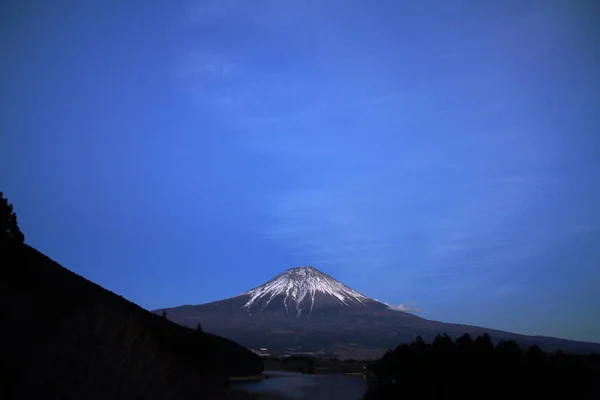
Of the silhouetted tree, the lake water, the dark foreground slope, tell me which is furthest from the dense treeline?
the silhouetted tree

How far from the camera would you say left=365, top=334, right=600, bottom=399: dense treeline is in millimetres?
33750

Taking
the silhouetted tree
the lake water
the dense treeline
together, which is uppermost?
the silhouetted tree

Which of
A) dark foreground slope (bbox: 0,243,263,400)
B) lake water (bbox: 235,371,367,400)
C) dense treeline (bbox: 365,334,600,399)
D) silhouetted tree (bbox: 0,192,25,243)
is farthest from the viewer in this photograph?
lake water (bbox: 235,371,367,400)

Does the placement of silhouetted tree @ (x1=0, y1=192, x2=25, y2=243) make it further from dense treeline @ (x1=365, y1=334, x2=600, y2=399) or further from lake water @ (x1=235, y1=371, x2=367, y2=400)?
dense treeline @ (x1=365, y1=334, x2=600, y2=399)

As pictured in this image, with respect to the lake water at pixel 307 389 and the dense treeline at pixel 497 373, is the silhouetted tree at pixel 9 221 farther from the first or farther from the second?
the dense treeline at pixel 497 373

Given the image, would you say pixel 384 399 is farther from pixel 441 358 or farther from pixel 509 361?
pixel 509 361

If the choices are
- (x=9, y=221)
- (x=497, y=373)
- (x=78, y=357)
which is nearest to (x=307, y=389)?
(x=497, y=373)

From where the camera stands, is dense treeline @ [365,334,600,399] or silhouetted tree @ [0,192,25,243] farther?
silhouetted tree @ [0,192,25,243]

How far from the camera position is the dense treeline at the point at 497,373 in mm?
33750

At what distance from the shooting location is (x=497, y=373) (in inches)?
1462

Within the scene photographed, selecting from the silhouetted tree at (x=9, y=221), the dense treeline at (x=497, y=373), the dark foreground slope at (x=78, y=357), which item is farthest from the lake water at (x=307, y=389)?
the dark foreground slope at (x=78, y=357)

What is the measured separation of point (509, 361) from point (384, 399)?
14563 mm

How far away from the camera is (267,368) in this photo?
429ft

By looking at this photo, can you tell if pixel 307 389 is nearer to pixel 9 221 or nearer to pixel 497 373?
pixel 497 373
